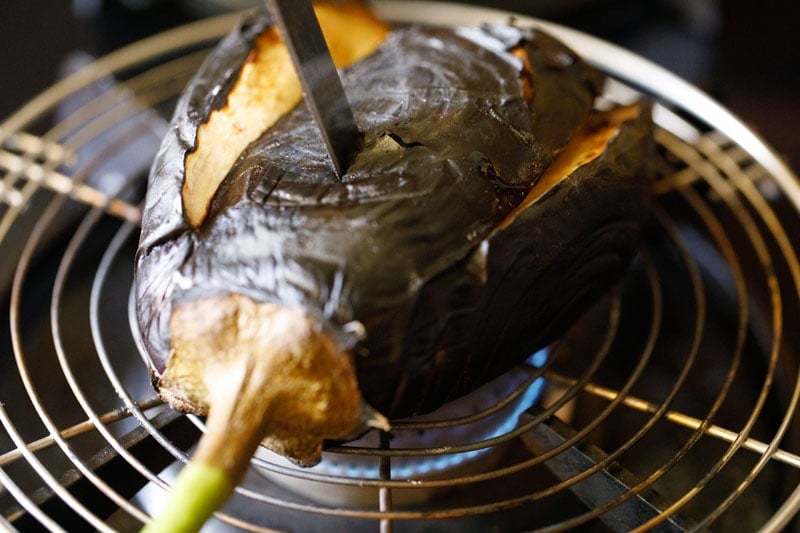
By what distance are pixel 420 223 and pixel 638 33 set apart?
1526mm

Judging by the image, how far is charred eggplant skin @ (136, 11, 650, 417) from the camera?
2.98 ft

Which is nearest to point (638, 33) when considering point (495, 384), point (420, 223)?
point (495, 384)

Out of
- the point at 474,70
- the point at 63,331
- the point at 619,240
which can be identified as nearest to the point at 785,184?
the point at 619,240

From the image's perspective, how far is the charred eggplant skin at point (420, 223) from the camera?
2.98ft

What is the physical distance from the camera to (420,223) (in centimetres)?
95

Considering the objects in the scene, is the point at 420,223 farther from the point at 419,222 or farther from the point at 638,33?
the point at 638,33

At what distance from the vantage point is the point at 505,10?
198 centimetres

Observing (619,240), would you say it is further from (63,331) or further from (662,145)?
(63,331)

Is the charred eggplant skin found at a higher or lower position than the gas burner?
higher

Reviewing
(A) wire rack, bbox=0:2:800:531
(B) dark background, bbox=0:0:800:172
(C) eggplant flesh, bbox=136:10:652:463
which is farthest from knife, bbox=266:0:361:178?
(B) dark background, bbox=0:0:800:172

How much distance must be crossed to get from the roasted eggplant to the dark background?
91 cm

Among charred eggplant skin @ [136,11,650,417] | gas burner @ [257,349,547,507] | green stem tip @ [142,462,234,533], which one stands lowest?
green stem tip @ [142,462,234,533]

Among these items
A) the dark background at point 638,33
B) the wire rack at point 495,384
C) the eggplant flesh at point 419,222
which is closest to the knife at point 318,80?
the eggplant flesh at point 419,222

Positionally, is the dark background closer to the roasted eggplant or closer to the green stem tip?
the roasted eggplant
